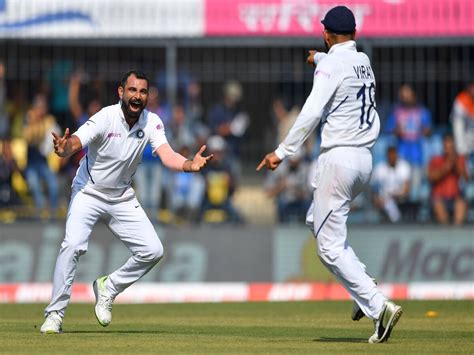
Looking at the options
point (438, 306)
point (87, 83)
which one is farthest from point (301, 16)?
point (438, 306)

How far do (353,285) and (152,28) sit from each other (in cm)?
938

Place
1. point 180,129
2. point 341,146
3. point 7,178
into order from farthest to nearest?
point 180,129, point 7,178, point 341,146

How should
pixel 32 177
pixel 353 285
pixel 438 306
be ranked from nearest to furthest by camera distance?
1. pixel 353 285
2. pixel 438 306
3. pixel 32 177

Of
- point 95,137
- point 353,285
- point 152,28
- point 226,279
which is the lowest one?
point 226,279

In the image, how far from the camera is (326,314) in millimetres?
13539

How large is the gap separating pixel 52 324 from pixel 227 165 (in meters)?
7.88

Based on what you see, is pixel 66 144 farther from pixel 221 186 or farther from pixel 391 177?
pixel 391 177

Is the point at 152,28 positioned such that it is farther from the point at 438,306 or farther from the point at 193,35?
the point at 438,306

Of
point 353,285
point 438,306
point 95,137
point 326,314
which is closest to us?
point 353,285

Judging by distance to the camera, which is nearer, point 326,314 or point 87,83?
point 326,314

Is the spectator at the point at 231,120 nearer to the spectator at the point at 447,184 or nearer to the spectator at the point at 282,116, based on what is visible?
the spectator at the point at 282,116

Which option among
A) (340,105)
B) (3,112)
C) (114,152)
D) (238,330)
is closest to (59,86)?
(3,112)

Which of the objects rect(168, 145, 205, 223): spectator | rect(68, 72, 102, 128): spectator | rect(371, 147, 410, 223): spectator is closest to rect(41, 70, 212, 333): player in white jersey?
rect(168, 145, 205, 223): spectator

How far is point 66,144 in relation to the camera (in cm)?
995
